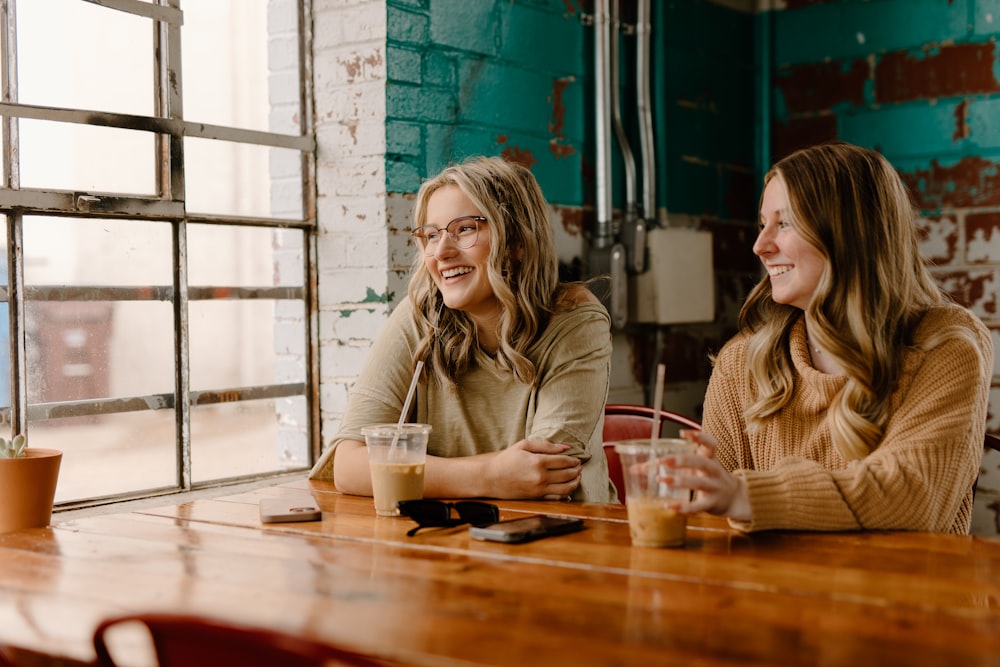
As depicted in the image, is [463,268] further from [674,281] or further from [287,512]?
[674,281]

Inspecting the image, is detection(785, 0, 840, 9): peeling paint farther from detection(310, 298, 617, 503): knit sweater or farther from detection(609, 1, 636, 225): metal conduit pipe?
detection(310, 298, 617, 503): knit sweater

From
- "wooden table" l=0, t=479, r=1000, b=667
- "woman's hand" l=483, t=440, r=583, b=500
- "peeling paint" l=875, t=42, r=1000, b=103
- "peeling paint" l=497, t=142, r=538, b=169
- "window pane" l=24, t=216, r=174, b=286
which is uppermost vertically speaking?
"peeling paint" l=875, t=42, r=1000, b=103

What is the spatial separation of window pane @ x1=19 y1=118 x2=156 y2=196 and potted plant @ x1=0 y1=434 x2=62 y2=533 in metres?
0.70

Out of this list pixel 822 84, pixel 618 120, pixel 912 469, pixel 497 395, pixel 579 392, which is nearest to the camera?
pixel 912 469

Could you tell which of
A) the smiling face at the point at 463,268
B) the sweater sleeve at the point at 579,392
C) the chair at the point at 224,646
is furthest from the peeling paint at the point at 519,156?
the chair at the point at 224,646

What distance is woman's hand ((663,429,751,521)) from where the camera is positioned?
57.3 inches

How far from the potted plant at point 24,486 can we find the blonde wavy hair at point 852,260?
1.23 m

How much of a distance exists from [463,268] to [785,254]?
657 millimetres

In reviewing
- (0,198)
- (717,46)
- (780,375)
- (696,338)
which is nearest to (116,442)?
(0,198)

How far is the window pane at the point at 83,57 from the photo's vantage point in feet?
7.12

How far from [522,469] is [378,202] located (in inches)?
39.1

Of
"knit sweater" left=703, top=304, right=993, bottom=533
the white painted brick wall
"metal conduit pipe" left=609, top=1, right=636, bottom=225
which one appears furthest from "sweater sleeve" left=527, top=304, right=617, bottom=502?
"metal conduit pipe" left=609, top=1, right=636, bottom=225

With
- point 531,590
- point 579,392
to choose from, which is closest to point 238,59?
point 579,392

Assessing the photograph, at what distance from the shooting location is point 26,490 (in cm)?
169
